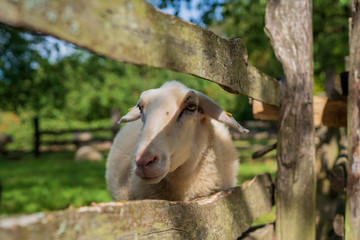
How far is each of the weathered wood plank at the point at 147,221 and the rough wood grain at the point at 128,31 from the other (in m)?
0.50

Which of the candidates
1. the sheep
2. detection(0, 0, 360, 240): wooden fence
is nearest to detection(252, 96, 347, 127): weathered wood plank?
detection(0, 0, 360, 240): wooden fence

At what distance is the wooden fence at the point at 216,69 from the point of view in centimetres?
92

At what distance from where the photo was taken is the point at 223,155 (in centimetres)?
293

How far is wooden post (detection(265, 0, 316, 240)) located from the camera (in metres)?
2.39

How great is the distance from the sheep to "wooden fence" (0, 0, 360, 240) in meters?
0.33

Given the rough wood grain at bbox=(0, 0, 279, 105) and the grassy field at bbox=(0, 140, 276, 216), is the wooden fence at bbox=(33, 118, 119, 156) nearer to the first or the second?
the grassy field at bbox=(0, 140, 276, 216)

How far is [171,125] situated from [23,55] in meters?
12.1

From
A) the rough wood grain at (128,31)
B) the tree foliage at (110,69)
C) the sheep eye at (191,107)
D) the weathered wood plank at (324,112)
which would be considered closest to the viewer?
the rough wood grain at (128,31)

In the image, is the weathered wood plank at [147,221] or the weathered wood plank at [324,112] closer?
the weathered wood plank at [147,221]

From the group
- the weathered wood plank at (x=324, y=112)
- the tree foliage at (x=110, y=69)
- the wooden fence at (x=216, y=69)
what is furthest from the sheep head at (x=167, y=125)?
the tree foliage at (x=110, y=69)

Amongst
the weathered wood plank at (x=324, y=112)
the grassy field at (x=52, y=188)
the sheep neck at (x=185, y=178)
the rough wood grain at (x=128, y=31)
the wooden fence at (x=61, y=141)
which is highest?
the rough wood grain at (x=128, y=31)

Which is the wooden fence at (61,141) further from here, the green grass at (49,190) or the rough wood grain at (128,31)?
the rough wood grain at (128,31)

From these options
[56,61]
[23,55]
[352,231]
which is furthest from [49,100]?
[352,231]

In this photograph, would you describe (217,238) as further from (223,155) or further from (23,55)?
(23,55)
